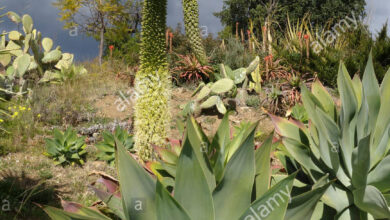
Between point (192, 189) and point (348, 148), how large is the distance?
98 centimetres

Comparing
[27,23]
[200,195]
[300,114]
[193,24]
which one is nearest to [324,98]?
[200,195]

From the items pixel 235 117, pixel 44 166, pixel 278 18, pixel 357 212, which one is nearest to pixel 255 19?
pixel 278 18

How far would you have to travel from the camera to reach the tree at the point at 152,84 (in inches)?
105

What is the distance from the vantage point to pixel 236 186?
0.92 m

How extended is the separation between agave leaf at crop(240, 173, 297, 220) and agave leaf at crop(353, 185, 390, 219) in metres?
0.55

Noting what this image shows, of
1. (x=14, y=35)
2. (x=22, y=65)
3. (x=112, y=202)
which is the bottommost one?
(x=112, y=202)

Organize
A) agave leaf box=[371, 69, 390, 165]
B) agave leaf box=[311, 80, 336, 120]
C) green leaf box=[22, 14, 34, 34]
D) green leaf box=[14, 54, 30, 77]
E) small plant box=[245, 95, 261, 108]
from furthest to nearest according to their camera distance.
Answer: green leaf box=[22, 14, 34, 34], green leaf box=[14, 54, 30, 77], small plant box=[245, 95, 261, 108], agave leaf box=[311, 80, 336, 120], agave leaf box=[371, 69, 390, 165]

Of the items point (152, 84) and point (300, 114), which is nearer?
point (152, 84)

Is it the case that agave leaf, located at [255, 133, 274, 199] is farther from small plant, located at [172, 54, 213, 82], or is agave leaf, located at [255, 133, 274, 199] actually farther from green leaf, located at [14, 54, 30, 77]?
green leaf, located at [14, 54, 30, 77]

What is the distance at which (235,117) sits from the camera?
19.9ft

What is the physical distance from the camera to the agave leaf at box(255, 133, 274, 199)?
1071mm

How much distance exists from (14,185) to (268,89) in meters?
5.66

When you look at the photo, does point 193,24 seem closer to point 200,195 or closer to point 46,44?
point 46,44

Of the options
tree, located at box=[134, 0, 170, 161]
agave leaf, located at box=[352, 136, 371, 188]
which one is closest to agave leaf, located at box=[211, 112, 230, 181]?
agave leaf, located at box=[352, 136, 371, 188]
